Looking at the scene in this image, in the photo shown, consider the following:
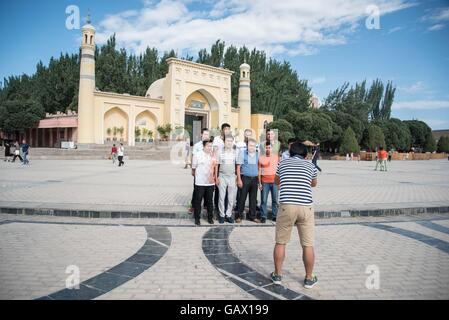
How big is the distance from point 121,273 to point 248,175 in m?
3.13

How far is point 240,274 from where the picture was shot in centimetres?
356

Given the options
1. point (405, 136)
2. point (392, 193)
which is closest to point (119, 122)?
point (392, 193)

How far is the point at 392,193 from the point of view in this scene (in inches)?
373

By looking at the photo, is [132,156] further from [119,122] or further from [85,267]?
[85,267]

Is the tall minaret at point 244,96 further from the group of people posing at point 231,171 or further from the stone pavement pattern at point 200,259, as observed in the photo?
the stone pavement pattern at point 200,259

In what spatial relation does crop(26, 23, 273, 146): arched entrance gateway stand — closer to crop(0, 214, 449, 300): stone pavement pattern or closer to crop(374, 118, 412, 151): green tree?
crop(374, 118, 412, 151): green tree

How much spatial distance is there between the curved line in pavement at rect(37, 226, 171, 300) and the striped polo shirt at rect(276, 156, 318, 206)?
5.99 ft

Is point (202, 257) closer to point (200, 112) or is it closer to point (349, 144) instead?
point (349, 144)

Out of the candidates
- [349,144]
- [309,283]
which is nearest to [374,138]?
[349,144]

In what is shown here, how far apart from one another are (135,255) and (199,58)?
156ft

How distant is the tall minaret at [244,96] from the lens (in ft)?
140
